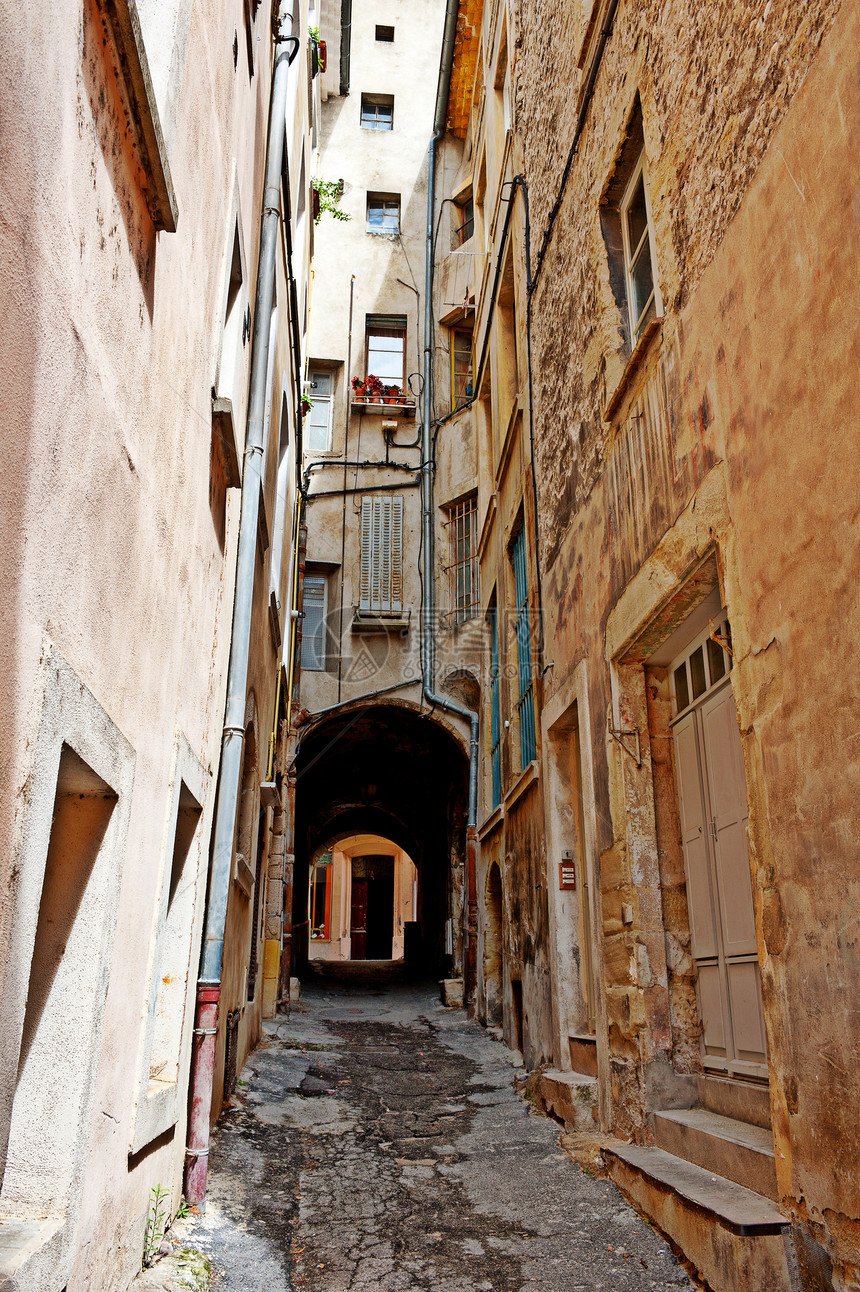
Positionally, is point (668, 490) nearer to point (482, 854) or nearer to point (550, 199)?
point (550, 199)

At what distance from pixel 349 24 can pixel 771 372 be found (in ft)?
60.1

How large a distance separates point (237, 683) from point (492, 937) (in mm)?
6589

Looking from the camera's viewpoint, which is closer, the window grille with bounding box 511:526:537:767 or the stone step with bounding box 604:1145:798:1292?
the stone step with bounding box 604:1145:798:1292

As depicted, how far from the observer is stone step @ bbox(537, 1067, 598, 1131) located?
5.44 meters

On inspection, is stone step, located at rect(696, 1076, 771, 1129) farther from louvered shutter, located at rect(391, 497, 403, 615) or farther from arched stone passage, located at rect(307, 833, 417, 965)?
arched stone passage, located at rect(307, 833, 417, 965)

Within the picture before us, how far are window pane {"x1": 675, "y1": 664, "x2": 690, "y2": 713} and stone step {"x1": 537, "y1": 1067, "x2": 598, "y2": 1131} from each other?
2197 mm

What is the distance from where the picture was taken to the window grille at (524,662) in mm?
8383

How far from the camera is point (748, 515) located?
11.6 ft

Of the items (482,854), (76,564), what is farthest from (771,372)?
(482,854)

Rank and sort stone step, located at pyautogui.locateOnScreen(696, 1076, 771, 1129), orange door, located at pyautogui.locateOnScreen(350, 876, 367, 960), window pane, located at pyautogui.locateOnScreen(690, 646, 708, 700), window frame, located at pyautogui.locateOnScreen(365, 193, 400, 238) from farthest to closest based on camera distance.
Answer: orange door, located at pyautogui.locateOnScreen(350, 876, 367, 960)
window frame, located at pyautogui.locateOnScreen(365, 193, 400, 238)
window pane, located at pyautogui.locateOnScreen(690, 646, 708, 700)
stone step, located at pyautogui.locateOnScreen(696, 1076, 771, 1129)

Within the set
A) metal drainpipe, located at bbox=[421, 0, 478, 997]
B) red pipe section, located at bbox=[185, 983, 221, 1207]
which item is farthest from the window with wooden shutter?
red pipe section, located at bbox=[185, 983, 221, 1207]

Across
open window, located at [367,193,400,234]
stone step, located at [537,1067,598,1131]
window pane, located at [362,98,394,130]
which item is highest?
window pane, located at [362,98,394,130]

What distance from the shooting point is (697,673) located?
15.7 ft

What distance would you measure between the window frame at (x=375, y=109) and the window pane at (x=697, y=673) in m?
17.2
